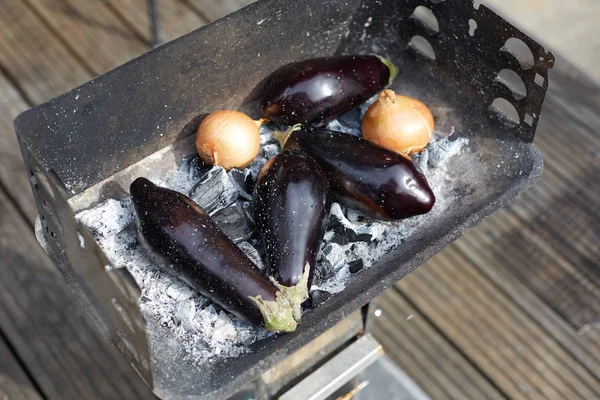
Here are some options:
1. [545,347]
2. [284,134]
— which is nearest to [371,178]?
[284,134]

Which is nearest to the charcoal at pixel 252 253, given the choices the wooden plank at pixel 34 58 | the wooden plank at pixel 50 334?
the wooden plank at pixel 50 334

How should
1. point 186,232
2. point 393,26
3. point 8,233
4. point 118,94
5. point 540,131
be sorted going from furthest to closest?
point 540,131 < point 8,233 < point 393,26 < point 118,94 < point 186,232

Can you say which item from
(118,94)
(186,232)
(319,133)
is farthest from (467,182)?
(118,94)

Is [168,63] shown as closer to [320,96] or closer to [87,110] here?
[87,110]

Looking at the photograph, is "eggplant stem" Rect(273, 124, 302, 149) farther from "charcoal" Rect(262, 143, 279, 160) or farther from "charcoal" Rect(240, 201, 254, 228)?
"charcoal" Rect(240, 201, 254, 228)

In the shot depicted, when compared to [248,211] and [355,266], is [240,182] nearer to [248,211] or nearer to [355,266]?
Result: [248,211]

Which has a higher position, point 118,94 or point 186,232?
point 118,94

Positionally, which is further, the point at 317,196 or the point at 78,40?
the point at 78,40

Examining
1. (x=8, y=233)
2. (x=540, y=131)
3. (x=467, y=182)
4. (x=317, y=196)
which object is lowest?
(x=8, y=233)
